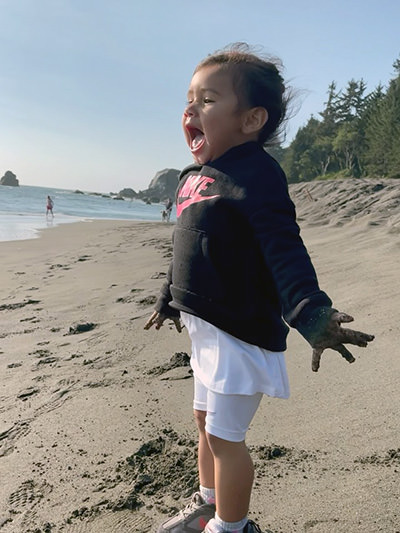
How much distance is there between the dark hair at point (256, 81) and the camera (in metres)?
1.67

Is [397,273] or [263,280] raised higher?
[263,280]

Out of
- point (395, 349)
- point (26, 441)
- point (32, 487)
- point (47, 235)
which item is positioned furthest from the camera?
point (47, 235)

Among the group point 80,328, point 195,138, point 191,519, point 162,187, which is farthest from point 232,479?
point 162,187

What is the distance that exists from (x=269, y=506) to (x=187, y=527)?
13.2 inches

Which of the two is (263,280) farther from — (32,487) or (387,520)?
(32,487)

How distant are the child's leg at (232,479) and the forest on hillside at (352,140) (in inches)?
1098

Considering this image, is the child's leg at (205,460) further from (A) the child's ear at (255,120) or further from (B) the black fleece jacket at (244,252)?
(A) the child's ear at (255,120)

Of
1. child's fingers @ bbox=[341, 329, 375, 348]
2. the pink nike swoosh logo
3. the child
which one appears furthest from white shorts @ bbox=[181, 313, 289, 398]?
the pink nike swoosh logo

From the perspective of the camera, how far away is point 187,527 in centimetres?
168

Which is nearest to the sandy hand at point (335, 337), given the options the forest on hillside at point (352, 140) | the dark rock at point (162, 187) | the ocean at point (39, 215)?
the ocean at point (39, 215)

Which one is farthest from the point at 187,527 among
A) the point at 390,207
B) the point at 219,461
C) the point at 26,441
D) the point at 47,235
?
the point at 47,235

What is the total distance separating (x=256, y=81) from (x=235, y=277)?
72 centimetres

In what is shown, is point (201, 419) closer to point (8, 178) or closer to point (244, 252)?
point (244, 252)

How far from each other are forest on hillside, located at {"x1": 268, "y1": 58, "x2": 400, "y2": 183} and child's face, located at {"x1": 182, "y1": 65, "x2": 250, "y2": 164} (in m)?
27.6
